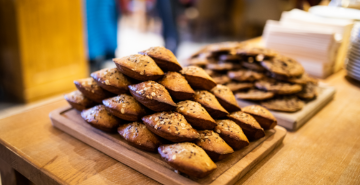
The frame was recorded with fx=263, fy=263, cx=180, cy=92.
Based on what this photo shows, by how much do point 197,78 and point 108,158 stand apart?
18.9 inches

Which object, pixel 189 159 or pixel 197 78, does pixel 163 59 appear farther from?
pixel 189 159

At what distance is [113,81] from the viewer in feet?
3.51

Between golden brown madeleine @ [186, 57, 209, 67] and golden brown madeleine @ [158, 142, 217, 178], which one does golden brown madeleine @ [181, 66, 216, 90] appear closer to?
golden brown madeleine @ [158, 142, 217, 178]

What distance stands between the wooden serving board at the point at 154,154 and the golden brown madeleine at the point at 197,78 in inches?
12.1

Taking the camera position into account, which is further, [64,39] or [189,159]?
[64,39]

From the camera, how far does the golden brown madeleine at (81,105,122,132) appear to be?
106cm

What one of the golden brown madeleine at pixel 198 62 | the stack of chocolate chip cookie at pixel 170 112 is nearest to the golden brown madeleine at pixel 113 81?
the stack of chocolate chip cookie at pixel 170 112

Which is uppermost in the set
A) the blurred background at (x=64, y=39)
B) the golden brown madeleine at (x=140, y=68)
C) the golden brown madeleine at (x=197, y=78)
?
the golden brown madeleine at (x=140, y=68)

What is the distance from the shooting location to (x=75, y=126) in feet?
3.76

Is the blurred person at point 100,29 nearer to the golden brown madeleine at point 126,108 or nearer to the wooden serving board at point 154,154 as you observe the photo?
the wooden serving board at point 154,154

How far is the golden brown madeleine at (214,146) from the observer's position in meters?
0.92

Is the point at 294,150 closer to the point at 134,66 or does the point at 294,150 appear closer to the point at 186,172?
the point at 186,172

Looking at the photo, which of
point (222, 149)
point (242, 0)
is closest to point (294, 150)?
point (222, 149)

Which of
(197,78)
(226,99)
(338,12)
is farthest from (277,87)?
(338,12)
